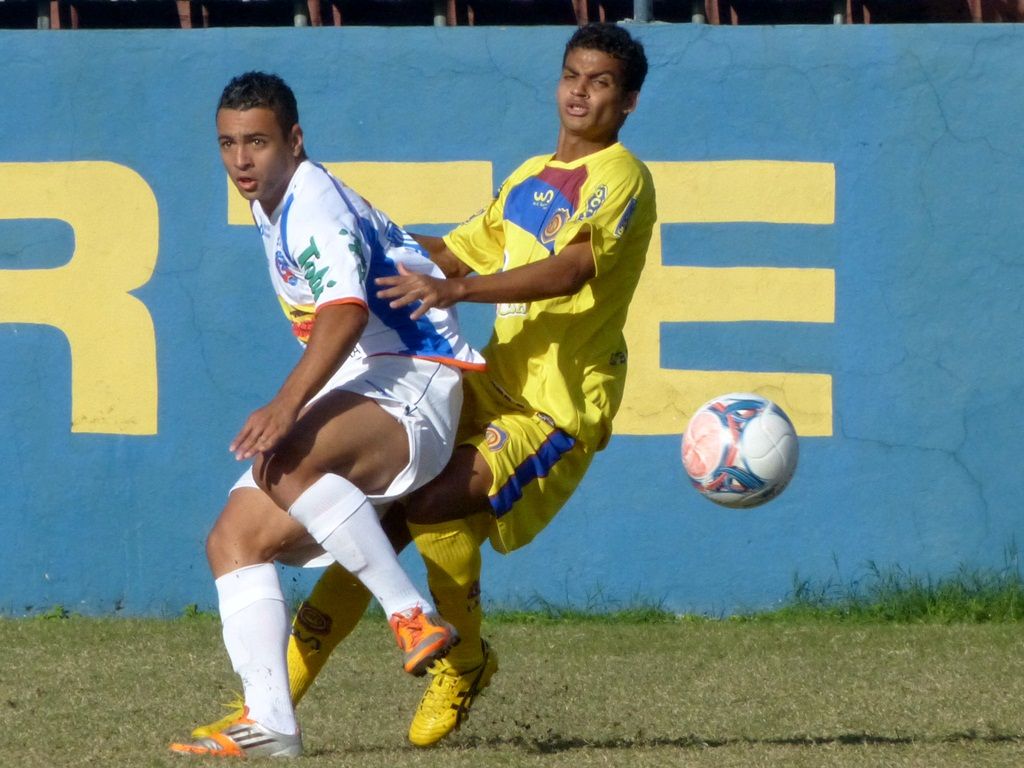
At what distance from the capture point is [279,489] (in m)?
4.06

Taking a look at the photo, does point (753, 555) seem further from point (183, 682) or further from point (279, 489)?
point (279, 489)

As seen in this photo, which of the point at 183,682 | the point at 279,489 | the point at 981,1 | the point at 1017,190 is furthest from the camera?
the point at 981,1

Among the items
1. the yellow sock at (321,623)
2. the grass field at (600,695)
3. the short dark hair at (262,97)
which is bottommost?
the grass field at (600,695)

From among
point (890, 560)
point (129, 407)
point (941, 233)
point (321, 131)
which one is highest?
point (321, 131)

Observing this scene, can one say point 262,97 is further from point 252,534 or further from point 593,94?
point 252,534

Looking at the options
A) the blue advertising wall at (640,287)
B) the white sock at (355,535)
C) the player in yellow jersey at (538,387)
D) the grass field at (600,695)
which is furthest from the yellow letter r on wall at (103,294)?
the white sock at (355,535)

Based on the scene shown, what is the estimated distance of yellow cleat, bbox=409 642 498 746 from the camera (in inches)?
178

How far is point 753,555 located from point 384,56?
8.97ft

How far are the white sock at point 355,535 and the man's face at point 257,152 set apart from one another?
79cm

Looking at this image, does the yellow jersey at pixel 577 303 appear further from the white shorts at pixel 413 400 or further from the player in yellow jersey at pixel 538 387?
the white shorts at pixel 413 400

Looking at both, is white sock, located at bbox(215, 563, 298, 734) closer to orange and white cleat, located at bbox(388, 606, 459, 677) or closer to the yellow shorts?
orange and white cleat, located at bbox(388, 606, 459, 677)

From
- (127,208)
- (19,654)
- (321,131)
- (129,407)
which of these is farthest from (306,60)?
(19,654)

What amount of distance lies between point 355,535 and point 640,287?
3250 millimetres

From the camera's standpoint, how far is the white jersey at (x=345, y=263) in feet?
13.2
